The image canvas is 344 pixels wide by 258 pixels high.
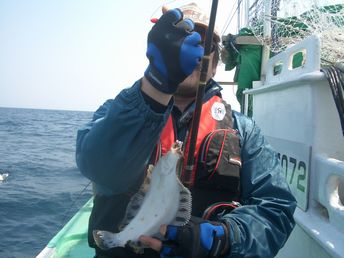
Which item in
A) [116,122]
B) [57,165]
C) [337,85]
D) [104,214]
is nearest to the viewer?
[116,122]

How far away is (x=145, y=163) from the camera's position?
1860mm

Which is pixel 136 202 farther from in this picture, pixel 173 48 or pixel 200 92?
pixel 173 48

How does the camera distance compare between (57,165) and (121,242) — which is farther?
(57,165)

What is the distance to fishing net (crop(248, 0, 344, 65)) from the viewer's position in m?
3.75

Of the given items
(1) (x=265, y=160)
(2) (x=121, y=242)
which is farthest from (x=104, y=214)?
(1) (x=265, y=160)

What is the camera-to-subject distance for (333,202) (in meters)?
2.59

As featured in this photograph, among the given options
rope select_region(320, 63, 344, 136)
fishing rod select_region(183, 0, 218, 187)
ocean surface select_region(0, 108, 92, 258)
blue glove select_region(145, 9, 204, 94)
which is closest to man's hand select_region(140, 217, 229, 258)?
fishing rod select_region(183, 0, 218, 187)

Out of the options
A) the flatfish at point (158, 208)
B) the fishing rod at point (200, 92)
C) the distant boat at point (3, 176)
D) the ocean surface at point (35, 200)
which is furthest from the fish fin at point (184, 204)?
the distant boat at point (3, 176)

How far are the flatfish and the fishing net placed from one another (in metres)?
2.49

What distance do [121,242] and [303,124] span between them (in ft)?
6.35

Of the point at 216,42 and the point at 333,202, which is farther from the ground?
the point at 216,42

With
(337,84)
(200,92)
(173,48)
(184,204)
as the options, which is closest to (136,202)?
(184,204)

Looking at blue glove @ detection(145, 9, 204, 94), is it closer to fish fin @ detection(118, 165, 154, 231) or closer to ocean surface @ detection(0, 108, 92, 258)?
fish fin @ detection(118, 165, 154, 231)

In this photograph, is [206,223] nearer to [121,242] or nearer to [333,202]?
[121,242]
